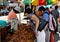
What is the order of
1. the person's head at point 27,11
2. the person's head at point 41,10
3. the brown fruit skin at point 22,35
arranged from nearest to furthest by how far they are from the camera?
the brown fruit skin at point 22,35
the person's head at point 27,11
the person's head at point 41,10

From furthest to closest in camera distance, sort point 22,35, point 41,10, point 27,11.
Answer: point 41,10 < point 27,11 < point 22,35

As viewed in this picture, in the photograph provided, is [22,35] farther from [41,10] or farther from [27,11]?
[41,10]

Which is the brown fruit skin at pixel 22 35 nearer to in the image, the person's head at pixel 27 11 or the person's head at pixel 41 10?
the person's head at pixel 27 11

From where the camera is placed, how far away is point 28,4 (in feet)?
6.03

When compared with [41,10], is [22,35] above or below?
below

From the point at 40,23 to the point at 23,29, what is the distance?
0.23 metres

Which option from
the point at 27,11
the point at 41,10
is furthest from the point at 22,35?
the point at 41,10

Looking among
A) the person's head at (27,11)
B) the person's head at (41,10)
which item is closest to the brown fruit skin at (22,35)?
the person's head at (27,11)

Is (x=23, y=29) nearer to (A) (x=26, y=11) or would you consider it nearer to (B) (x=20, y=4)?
(A) (x=26, y=11)

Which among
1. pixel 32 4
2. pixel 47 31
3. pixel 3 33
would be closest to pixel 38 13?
pixel 32 4

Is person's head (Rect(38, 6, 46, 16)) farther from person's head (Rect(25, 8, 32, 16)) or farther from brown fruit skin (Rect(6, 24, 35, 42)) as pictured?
brown fruit skin (Rect(6, 24, 35, 42))

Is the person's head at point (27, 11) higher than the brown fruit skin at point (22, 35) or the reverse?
higher

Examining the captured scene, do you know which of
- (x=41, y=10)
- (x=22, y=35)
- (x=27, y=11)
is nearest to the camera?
(x=22, y=35)

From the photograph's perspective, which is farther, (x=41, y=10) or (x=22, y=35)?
(x=41, y=10)
